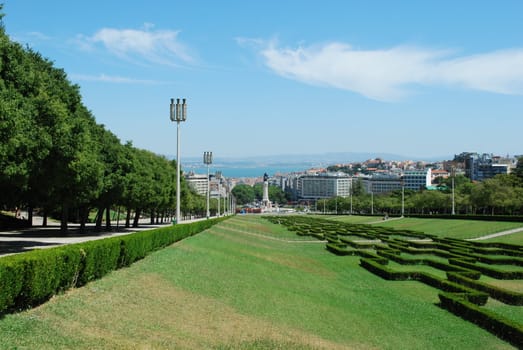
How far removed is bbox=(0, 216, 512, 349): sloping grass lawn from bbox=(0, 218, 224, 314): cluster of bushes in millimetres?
285

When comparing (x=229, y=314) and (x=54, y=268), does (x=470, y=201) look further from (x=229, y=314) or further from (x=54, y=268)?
(x=54, y=268)

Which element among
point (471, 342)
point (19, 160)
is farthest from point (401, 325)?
point (19, 160)

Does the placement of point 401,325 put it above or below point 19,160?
below

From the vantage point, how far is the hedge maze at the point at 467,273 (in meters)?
16.1

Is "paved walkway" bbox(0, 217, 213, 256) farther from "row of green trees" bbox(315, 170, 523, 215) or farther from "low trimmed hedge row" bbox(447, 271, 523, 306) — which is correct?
"row of green trees" bbox(315, 170, 523, 215)

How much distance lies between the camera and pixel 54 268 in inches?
460

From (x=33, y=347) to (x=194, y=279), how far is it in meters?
8.10

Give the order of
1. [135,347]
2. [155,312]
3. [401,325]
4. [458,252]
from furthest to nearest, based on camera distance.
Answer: [458,252], [401,325], [155,312], [135,347]

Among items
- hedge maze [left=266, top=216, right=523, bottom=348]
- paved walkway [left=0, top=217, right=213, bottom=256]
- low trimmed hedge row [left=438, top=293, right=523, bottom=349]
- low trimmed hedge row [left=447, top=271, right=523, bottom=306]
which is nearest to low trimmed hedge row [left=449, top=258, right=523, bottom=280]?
hedge maze [left=266, top=216, right=523, bottom=348]

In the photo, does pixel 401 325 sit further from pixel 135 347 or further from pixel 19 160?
pixel 19 160

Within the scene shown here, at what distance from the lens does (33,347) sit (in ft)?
29.5

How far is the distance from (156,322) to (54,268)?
241 cm

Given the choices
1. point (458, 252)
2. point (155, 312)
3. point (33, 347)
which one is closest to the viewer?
point (33, 347)

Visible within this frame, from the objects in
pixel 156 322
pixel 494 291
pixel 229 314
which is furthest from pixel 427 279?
pixel 156 322
